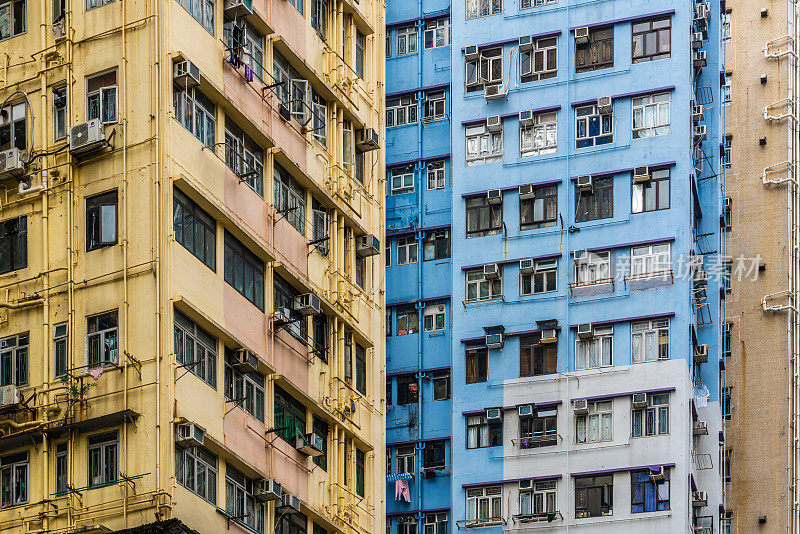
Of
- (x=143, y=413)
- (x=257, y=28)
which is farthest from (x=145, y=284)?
(x=257, y=28)

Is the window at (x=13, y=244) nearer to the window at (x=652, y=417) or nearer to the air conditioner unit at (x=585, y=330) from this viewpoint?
the air conditioner unit at (x=585, y=330)

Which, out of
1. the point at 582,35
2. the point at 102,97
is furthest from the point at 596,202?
the point at 102,97

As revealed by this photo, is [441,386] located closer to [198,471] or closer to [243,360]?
[243,360]

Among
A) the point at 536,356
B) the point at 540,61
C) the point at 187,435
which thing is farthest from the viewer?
the point at 540,61

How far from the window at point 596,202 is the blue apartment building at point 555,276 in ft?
0.16

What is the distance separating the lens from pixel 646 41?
52000 mm

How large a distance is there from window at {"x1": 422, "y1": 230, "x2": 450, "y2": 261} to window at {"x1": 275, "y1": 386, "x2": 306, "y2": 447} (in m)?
15.5

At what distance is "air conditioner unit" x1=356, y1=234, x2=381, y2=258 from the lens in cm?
4257

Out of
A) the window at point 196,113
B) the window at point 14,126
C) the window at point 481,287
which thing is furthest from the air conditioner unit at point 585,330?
the window at point 14,126

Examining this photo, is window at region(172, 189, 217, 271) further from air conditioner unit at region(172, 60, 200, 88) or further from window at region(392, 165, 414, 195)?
window at region(392, 165, 414, 195)

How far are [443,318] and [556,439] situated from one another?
5.43 meters

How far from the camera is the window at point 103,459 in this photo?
32.9m

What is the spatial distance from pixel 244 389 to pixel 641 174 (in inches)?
709

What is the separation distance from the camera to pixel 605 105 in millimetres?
51562
